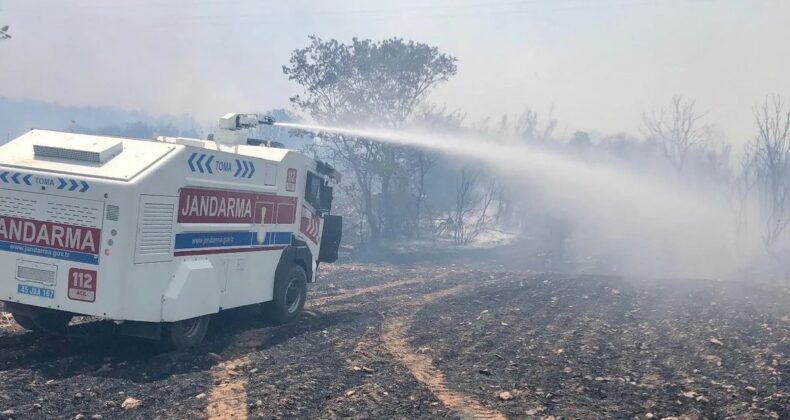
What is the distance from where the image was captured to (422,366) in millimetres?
9062

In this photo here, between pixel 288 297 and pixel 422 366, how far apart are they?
3.54 meters

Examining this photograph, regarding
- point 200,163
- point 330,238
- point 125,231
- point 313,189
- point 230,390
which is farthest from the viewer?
point 330,238

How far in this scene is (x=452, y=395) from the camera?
7.66 meters

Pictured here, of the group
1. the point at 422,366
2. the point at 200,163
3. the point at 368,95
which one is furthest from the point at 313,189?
the point at 368,95

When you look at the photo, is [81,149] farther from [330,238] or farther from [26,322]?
[330,238]

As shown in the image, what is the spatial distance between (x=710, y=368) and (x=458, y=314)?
17.6 feet

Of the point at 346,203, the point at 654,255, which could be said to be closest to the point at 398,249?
the point at 346,203

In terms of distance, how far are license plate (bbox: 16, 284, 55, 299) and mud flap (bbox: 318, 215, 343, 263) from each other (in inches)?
222

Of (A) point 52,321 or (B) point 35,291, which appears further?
(A) point 52,321

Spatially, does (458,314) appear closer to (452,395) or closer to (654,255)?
(452,395)

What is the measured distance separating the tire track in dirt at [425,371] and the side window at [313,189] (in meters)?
2.56

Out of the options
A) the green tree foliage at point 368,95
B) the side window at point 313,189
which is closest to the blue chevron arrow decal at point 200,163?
the side window at point 313,189

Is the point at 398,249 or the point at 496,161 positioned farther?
the point at 496,161

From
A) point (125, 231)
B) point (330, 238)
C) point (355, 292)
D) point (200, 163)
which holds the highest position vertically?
point (200, 163)
